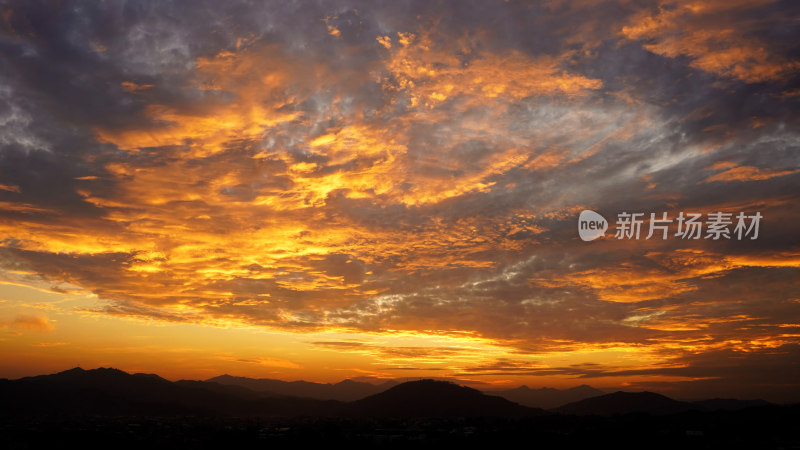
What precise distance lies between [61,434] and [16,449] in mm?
47956

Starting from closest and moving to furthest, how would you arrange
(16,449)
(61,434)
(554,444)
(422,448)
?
(16,449)
(422,448)
(554,444)
(61,434)

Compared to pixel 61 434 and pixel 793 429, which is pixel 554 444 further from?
pixel 61 434

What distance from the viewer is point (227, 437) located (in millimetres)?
188750

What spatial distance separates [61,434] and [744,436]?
24571 centimetres

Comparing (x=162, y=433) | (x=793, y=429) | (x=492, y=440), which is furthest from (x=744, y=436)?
(x=162, y=433)

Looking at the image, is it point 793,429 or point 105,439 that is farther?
point 793,429

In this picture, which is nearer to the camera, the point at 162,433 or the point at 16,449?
the point at 16,449

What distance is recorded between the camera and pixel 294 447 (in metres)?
168

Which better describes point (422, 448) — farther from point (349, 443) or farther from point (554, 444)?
point (554, 444)

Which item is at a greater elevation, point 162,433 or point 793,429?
point 793,429

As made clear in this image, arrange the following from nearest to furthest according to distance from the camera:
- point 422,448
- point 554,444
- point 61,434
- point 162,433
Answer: point 422,448
point 554,444
point 61,434
point 162,433

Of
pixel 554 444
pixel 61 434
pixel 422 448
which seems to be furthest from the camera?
pixel 61 434

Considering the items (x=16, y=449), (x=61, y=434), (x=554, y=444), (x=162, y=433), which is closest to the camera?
(x=16, y=449)

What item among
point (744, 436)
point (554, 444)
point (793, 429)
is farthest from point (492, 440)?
point (793, 429)
